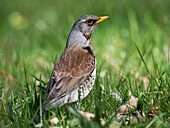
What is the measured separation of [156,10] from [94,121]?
624cm

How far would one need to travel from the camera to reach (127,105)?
3672 millimetres

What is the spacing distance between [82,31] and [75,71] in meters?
0.93

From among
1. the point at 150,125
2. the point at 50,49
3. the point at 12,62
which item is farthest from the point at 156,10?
the point at 150,125

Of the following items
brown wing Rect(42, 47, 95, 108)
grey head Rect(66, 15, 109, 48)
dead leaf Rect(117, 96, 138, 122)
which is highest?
grey head Rect(66, 15, 109, 48)

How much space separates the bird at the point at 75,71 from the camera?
3.88m

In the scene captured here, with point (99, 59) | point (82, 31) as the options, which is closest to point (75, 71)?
point (82, 31)

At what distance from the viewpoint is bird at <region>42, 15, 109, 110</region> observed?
3.88m

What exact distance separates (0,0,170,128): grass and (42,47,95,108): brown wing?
0.63ft

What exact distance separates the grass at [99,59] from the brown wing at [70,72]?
7.6 inches

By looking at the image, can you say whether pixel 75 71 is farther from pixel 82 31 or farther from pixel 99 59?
pixel 99 59

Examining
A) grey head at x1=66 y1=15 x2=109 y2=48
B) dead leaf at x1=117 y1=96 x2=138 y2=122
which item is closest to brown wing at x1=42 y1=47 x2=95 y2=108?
grey head at x1=66 y1=15 x2=109 y2=48

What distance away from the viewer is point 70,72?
13.7 ft

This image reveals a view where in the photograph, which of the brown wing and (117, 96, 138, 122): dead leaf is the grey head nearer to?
the brown wing

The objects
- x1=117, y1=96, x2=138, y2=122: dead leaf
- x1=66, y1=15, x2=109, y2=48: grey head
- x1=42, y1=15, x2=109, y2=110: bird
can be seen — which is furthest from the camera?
x1=66, y1=15, x2=109, y2=48: grey head
